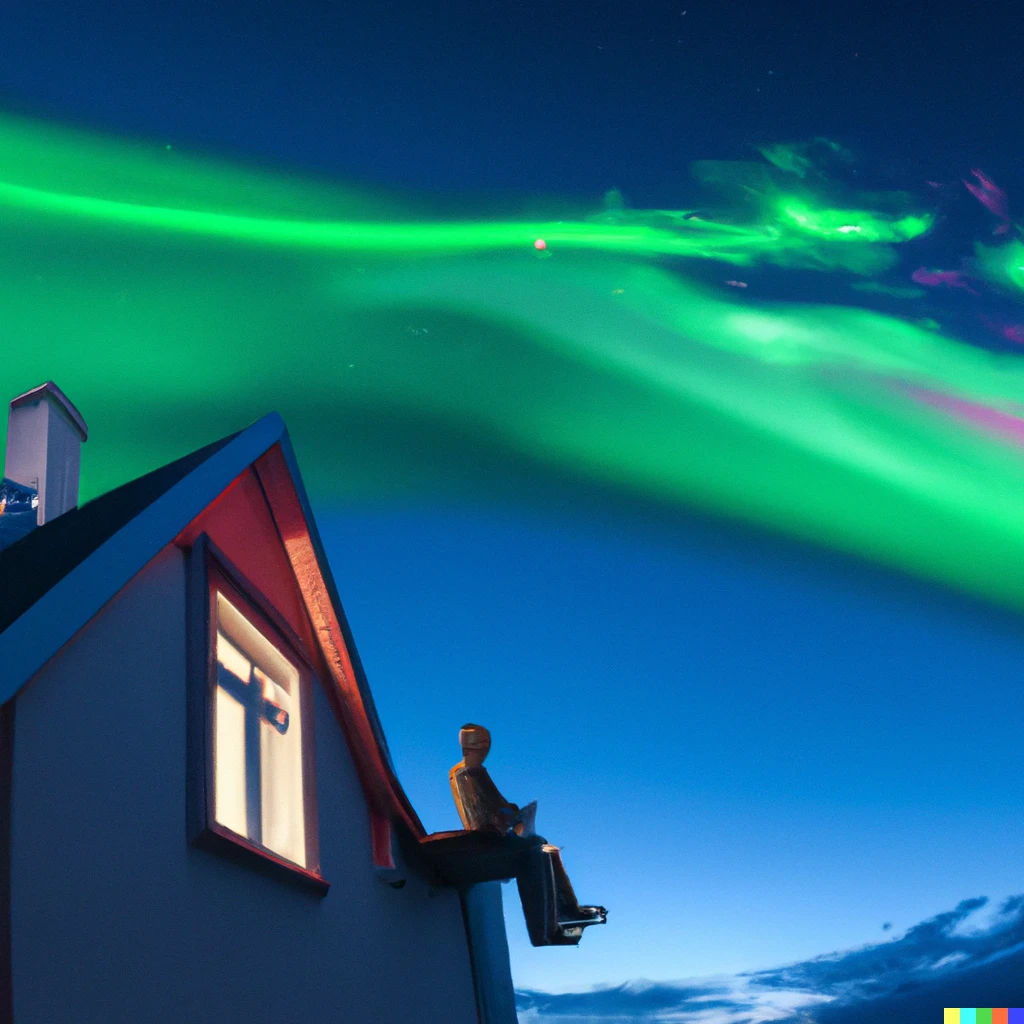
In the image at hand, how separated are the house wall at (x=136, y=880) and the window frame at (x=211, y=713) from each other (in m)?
0.06

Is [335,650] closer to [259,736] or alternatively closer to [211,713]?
[259,736]

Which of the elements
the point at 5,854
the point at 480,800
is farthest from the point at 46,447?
the point at 5,854

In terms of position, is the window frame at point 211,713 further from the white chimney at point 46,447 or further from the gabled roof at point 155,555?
the white chimney at point 46,447

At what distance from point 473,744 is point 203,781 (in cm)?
437

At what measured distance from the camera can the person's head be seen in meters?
8.70

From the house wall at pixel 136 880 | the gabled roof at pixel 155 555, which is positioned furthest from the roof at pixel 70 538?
the house wall at pixel 136 880

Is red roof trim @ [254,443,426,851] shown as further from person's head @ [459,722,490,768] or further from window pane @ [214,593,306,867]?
person's head @ [459,722,490,768]

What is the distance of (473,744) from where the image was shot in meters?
8.74

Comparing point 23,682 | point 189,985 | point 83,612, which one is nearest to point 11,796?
point 23,682

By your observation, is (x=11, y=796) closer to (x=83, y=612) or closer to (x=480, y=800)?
(x=83, y=612)

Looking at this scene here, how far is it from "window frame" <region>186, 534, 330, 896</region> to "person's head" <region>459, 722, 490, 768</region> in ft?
7.74

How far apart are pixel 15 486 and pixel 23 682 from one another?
601 cm

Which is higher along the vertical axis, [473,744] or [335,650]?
[335,650]
